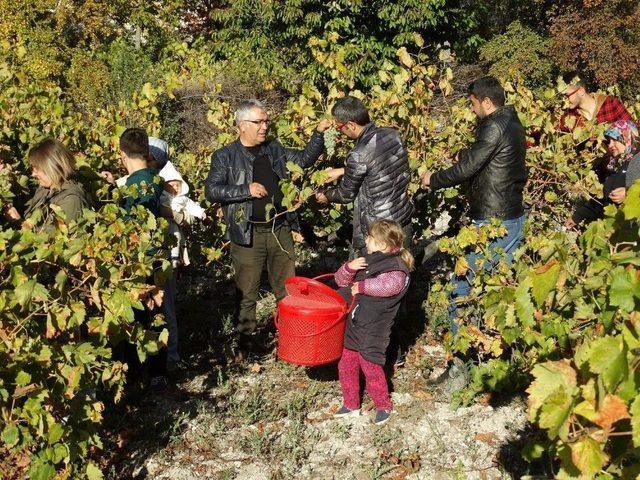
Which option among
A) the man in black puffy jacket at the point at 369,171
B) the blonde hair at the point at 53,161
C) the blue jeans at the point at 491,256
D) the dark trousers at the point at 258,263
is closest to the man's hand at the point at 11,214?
the blonde hair at the point at 53,161

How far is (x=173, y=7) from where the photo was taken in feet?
75.9

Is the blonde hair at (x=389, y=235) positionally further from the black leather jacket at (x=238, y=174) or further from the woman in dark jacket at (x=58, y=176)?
the woman in dark jacket at (x=58, y=176)

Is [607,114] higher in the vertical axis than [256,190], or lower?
higher

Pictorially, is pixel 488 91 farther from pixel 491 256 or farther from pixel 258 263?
pixel 258 263

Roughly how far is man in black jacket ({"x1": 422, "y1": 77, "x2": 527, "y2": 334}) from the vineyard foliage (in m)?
0.20

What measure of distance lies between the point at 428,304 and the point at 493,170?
176cm

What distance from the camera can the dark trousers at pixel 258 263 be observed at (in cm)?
464

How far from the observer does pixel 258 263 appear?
4688 millimetres

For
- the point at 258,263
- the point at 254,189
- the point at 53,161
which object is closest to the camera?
the point at 53,161

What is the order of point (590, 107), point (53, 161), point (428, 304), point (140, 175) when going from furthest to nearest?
point (428, 304) < point (590, 107) < point (140, 175) < point (53, 161)

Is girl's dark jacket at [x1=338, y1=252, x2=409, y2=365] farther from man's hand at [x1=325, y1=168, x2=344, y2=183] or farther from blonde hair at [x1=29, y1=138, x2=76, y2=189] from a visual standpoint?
blonde hair at [x1=29, y1=138, x2=76, y2=189]

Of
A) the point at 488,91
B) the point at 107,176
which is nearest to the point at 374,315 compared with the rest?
the point at 488,91

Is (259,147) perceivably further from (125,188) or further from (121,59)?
(121,59)

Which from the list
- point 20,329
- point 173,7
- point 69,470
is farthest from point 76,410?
point 173,7
